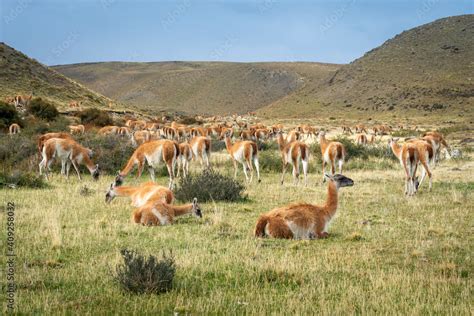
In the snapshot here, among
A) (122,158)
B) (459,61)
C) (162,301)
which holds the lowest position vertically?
(162,301)

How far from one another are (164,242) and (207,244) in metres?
0.65

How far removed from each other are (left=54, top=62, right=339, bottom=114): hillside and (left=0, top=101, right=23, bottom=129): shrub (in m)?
90.3

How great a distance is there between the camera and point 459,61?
7894cm

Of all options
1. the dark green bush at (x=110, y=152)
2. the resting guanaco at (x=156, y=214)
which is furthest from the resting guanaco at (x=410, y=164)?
the dark green bush at (x=110, y=152)

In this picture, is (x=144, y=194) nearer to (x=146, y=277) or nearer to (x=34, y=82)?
(x=146, y=277)

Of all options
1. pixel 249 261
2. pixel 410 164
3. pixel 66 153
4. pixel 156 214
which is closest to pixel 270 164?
pixel 410 164

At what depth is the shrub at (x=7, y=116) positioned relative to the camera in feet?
95.5

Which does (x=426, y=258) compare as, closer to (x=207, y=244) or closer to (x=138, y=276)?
(x=207, y=244)

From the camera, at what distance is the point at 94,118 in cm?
3684

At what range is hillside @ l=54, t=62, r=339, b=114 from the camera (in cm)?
12975

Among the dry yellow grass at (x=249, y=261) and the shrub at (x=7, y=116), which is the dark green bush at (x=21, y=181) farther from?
the shrub at (x=7, y=116)

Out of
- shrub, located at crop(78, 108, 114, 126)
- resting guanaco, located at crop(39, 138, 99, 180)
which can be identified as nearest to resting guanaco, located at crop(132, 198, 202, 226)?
resting guanaco, located at crop(39, 138, 99, 180)

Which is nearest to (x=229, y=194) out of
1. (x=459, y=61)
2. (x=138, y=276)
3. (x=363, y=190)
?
(x=363, y=190)

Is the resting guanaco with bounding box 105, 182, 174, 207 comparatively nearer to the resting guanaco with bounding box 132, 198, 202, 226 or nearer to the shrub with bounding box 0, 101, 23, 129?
the resting guanaco with bounding box 132, 198, 202, 226
